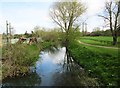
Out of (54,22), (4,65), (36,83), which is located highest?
(54,22)

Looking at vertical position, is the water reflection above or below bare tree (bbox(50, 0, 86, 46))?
below

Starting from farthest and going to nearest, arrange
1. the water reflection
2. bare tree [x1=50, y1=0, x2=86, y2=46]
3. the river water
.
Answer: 1. bare tree [x1=50, y1=0, x2=86, y2=46]
2. the water reflection
3. the river water

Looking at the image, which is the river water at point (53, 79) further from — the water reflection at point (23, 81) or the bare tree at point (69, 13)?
the bare tree at point (69, 13)

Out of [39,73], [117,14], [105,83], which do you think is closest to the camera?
[105,83]

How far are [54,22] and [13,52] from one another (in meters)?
34.9

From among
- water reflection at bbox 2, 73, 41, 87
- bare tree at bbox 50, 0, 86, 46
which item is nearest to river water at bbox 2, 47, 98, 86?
water reflection at bbox 2, 73, 41, 87

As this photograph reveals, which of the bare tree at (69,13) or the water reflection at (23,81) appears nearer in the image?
the water reflection at (23,81)

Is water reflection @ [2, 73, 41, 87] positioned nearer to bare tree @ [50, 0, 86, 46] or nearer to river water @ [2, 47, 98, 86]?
river water @ [2, 47, 98, 86]

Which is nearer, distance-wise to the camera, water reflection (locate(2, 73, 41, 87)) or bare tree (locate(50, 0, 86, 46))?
water reflection (locate(2, 73, 41, 87))

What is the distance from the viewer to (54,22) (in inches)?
2085

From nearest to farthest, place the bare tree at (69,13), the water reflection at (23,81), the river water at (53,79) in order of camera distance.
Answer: the river water at (53,79) < the water reflection at (23,81) < the bare tree at (69,13)

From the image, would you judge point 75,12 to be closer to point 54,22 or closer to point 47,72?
point 54,22

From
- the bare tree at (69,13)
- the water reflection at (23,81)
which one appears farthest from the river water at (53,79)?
the bare tree at (69,13)

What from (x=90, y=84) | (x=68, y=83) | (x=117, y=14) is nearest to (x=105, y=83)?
(x=90, y=84)
